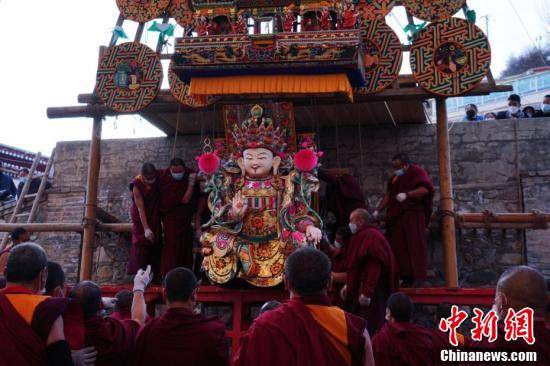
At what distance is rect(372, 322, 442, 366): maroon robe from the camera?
4.00 m

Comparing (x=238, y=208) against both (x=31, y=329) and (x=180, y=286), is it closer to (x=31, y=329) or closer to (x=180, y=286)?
(x=180, y=286)

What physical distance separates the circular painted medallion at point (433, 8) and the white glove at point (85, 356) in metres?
5.80

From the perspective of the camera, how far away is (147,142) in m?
9.39

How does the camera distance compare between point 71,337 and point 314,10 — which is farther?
point 314,10

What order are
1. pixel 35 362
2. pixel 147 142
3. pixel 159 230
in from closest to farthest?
pixel 35 362 → pixel 159 230 → pixel 147 142

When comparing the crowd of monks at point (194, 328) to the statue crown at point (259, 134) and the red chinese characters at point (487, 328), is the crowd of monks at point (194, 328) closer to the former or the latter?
the red chinese characters at point (487, 328)

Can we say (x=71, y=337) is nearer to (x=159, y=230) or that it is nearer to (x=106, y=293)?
(x=106, y=293)

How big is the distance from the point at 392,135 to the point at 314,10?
8.17ft

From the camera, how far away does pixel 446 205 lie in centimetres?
695

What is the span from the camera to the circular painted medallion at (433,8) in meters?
7.24

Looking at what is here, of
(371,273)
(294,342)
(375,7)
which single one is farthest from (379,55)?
(294,342)

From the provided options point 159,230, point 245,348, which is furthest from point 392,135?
point 245,348

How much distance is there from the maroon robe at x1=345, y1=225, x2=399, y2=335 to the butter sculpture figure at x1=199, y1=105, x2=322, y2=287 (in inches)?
23.0

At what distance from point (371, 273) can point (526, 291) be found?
9.43ft
